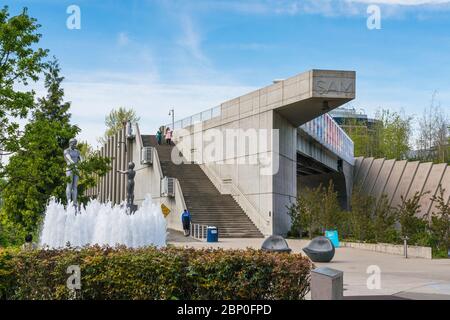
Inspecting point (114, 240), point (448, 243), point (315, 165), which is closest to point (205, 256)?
point (114, 240)

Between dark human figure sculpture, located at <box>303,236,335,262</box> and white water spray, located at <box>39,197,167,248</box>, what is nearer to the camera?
white water spray, located at <box>39,197,167,248</box>

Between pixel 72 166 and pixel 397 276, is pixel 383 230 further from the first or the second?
pixel 72 166

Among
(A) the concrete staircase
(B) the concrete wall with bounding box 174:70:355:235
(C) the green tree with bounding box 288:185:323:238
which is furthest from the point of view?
(A) the concrete staircase

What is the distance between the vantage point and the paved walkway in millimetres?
12492

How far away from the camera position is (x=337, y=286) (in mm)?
8617

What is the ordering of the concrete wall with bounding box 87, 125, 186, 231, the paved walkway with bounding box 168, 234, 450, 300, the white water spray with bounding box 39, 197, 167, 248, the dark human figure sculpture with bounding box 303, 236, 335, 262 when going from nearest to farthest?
the paved walkway with bounding box 168, 234, 450, 300, the white water spray with bounding box 39, 197, 167, 248, the dark human figure sculpture with bounding box 303, 236, 335, 262, the concrete wall with bounding box 87, 125, 186, 231

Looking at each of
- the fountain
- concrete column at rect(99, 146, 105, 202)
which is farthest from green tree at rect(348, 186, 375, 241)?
concrete column at rect(99, 146, 105, 202)

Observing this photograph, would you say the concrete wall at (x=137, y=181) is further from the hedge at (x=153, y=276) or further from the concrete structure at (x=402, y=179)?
the concrete structure at (x=402, y=179)

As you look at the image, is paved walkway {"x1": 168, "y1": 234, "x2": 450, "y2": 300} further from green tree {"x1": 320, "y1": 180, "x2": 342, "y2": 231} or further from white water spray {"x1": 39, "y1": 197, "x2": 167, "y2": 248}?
green tree {"x1": 320, "y1": 180, "x2": 342, "y2": 231}

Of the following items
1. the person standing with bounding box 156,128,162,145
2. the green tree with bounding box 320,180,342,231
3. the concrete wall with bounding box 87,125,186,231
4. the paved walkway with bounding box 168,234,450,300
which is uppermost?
the person standing with bounding box 156,128,162,145

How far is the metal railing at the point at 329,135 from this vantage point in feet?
163

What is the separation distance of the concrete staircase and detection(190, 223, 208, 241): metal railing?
5.92 feet
